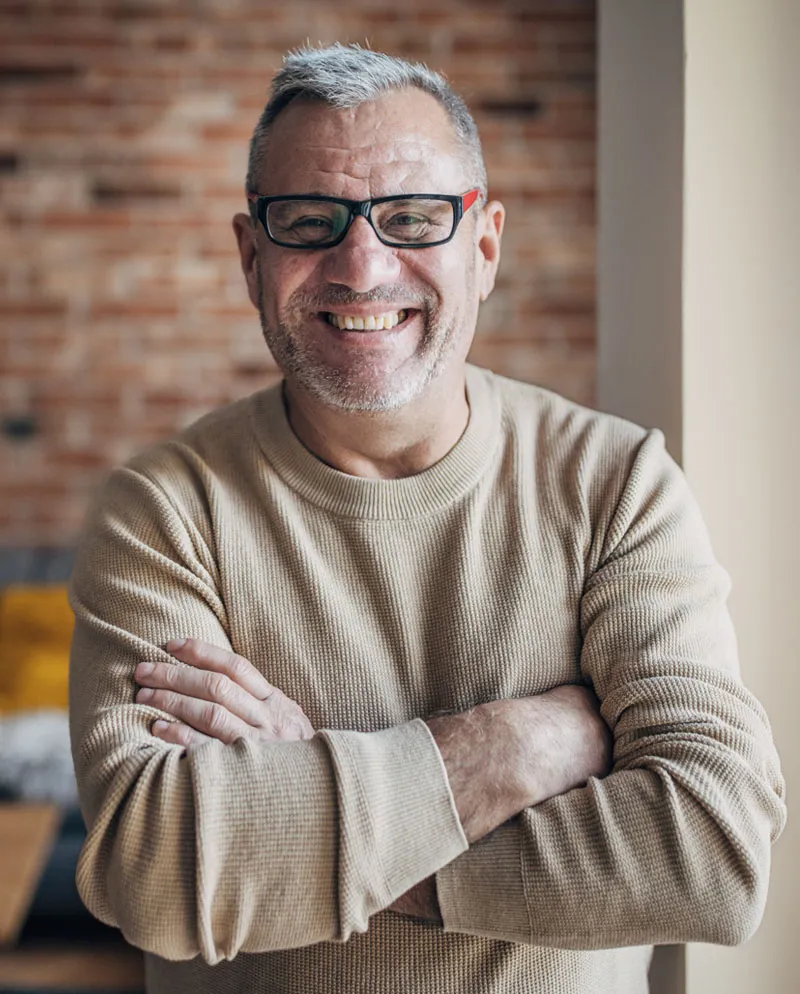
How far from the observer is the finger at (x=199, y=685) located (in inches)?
47.7

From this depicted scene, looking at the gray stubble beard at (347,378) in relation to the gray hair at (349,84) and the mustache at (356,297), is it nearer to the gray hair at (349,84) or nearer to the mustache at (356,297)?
the mustache at (356,297)

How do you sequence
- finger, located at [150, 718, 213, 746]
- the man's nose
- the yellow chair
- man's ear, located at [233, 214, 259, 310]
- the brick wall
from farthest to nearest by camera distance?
1. the brick wall
2. the yellow chair
3. man's ear, located at [233, 214, 259, 310]
4. the man's nose
5. finger, located at [150, 718, 213, 746]

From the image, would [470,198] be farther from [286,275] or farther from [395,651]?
[395,651]

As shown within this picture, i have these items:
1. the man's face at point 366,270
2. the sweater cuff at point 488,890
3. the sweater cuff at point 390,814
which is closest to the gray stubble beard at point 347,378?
the man's face at point 366,270

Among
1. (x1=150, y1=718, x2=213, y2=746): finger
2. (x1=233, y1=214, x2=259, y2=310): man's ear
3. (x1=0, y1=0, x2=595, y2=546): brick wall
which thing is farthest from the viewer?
(x1=0, y1=0, x2=595, y2=546): brick wall

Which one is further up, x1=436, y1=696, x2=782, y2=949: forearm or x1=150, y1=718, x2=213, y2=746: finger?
x1=150, y1=718, x2=213, y2=746: finger

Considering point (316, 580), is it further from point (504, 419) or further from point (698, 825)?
point (698, 825)

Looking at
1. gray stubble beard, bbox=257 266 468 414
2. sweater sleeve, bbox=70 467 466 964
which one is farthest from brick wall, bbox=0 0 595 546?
sweater sleeve, bbox=70 467 466 964

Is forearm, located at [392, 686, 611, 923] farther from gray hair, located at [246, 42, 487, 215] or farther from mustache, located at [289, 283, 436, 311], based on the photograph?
gray hair, located at [246, 42, 487, 215]

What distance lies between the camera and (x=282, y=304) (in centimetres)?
140

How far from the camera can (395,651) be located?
1355 millimetres

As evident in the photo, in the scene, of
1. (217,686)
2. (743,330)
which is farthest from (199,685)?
(743,330)

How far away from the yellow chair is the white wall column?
7.67 feet

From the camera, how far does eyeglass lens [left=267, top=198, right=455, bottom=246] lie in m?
1.34
